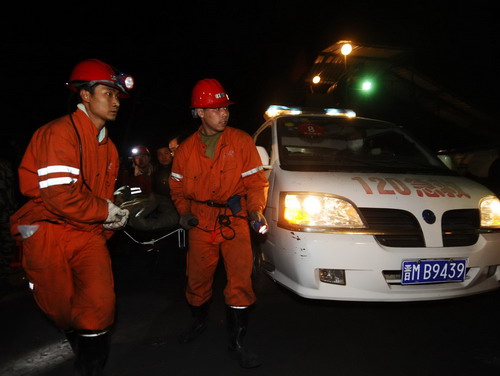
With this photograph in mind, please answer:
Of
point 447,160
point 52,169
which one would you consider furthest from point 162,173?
point 447,160

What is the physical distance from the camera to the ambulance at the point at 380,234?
2213 mm

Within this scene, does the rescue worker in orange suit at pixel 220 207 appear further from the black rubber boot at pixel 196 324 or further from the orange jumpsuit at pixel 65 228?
the orange jumpsuit at pixel 65 228

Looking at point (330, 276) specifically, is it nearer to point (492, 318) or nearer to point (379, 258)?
point (379, 258)

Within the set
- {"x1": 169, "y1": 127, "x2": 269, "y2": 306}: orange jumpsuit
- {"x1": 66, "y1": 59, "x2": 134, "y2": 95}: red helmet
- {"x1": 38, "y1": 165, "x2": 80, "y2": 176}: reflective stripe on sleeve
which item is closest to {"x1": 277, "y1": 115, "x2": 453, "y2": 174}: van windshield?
{"x1": 169, "y1": 127, "x2": 269, "y2": 306}: orange jumpsuit

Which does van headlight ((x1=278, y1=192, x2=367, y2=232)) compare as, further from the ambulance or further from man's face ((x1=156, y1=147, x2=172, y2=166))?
man's face ((x1=156, y1=147, x2=172, y2=166))

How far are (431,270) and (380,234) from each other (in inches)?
16.5

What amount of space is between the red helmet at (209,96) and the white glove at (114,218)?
113cm

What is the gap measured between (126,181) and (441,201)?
453cm

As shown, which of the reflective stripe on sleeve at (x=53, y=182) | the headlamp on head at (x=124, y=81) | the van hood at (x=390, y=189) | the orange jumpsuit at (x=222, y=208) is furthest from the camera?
the orange jumpsuit at (x=222, y=208)

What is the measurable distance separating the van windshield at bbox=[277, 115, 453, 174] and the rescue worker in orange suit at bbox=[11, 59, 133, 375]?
155 centimetres

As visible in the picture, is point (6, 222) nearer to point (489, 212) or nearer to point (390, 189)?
point (390, 189)

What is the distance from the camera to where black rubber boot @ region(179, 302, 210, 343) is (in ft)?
8.68

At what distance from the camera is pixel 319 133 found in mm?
3443

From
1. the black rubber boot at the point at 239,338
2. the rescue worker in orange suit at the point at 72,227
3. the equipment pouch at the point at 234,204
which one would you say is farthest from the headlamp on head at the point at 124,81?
the black rubber boot at the point at 239,338
